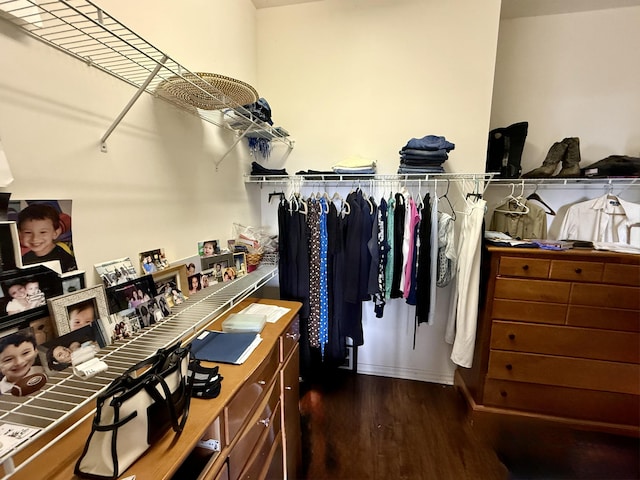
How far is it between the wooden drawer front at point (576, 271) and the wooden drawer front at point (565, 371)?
1.69 ft

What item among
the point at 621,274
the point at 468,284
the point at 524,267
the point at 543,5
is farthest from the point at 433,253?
the point at 543,5

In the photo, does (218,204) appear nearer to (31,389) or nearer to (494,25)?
(31,389)

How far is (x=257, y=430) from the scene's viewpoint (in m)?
0.99

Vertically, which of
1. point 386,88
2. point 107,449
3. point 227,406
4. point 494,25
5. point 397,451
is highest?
point 494,25

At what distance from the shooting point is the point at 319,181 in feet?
6.95

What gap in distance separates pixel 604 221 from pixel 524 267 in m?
0.82

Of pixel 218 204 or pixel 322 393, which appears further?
pixel 322 393

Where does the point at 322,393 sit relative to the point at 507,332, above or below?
below

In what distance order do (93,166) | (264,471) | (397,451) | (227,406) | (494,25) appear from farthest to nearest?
(494,25), (397,451), (264,471), (93,166), (227,406)

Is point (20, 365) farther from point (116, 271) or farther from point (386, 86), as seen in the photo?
point (386, 86)

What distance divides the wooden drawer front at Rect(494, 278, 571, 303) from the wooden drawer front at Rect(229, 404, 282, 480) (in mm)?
1514

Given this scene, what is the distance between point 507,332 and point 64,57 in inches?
96.5

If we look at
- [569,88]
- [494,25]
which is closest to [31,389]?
[494,25]

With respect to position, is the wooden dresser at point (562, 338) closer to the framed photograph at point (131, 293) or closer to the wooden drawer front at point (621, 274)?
the wooden drawer front at point (621, 274)
